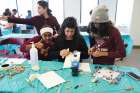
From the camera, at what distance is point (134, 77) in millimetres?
1684

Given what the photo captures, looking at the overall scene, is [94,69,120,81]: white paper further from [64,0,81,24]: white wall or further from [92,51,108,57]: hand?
[64,0,81,24]: white wall

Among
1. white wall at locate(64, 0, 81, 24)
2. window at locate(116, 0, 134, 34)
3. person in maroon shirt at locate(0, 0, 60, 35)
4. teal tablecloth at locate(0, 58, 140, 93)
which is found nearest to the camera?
teal tablecloth at locate(0, 58, 140, 93)

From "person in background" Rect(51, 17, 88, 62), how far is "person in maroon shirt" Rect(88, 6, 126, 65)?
0.21 metres

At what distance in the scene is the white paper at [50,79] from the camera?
62.5 inches

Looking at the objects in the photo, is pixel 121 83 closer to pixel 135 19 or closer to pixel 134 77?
pixel 134 77

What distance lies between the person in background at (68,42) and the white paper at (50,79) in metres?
0.38

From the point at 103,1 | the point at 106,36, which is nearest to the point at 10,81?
the point at 106,36

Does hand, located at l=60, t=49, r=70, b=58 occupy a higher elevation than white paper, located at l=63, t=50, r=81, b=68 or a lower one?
higher

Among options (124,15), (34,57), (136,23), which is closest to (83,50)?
A: (34,57)

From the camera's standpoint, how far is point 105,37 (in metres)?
1.96

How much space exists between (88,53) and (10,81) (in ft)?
3.00

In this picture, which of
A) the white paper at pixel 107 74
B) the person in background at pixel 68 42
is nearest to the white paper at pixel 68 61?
the person in background at pixel 68 42

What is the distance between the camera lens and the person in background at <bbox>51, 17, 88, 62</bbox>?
212cm

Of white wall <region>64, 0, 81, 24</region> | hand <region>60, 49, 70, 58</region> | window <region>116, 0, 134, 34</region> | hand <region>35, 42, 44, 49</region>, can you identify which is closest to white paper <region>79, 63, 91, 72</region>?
hand <region>60, 49, 70, 58</region>
